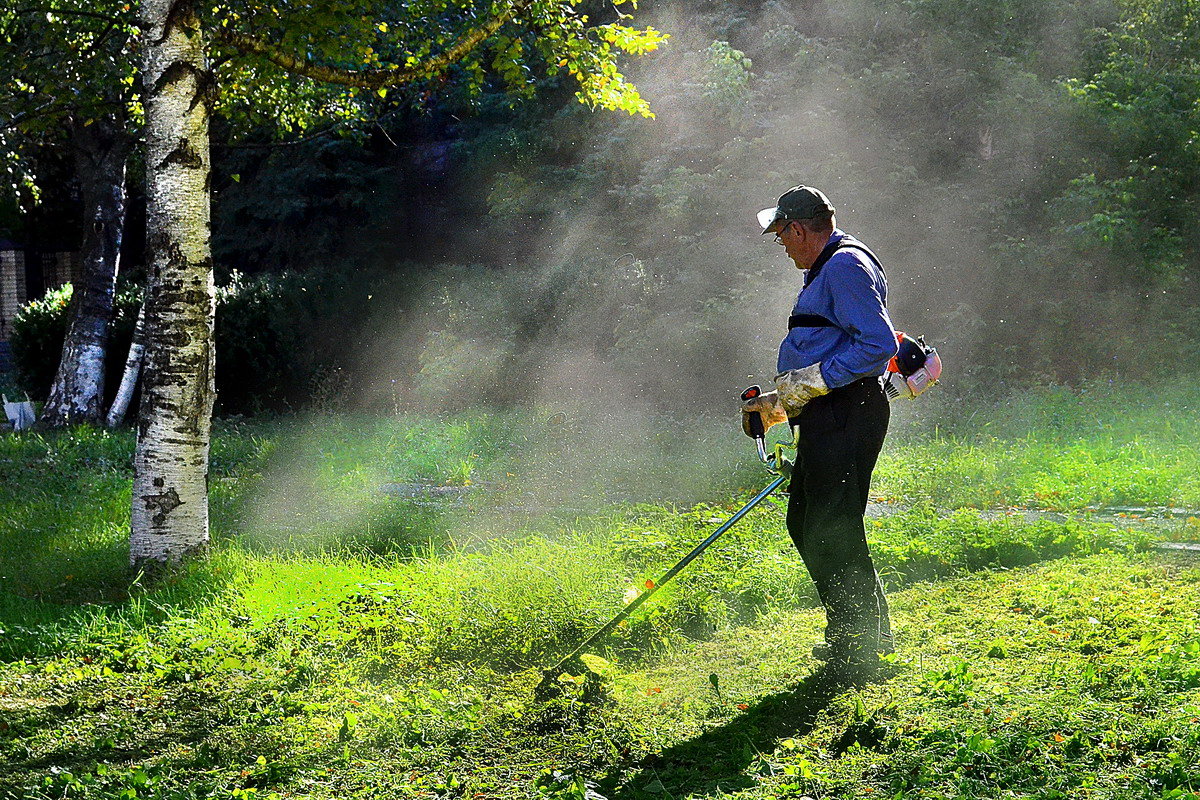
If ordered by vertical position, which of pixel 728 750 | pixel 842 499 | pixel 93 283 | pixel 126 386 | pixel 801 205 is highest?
pixel 93 283

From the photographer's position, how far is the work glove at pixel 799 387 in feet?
13.7

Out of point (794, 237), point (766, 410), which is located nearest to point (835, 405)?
point (766, 410)

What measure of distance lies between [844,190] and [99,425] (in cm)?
943

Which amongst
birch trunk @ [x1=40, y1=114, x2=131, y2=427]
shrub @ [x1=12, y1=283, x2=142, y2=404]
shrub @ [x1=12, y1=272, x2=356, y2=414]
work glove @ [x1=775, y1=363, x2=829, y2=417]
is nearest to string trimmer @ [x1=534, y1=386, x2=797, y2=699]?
work glove @ [x1=775, y1=363, x2=829, y2=417]

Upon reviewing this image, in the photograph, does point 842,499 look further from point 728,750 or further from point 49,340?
point 49,340

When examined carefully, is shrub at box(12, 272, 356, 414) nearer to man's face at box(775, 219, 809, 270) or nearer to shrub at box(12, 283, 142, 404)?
shrub at box(12, 283, 142, 404)

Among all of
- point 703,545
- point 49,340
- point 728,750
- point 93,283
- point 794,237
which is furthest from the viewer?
point 49,340

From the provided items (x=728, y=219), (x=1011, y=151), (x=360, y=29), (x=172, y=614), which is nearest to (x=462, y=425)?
(x=728, y=219)

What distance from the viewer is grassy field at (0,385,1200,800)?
370cm

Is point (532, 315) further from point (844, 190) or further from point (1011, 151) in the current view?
point (1011, 151)

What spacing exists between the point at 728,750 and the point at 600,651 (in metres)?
1.18

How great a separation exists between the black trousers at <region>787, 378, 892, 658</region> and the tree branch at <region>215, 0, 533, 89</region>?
135 inches

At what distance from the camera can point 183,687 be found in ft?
15.4

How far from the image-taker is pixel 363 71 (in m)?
6.45
